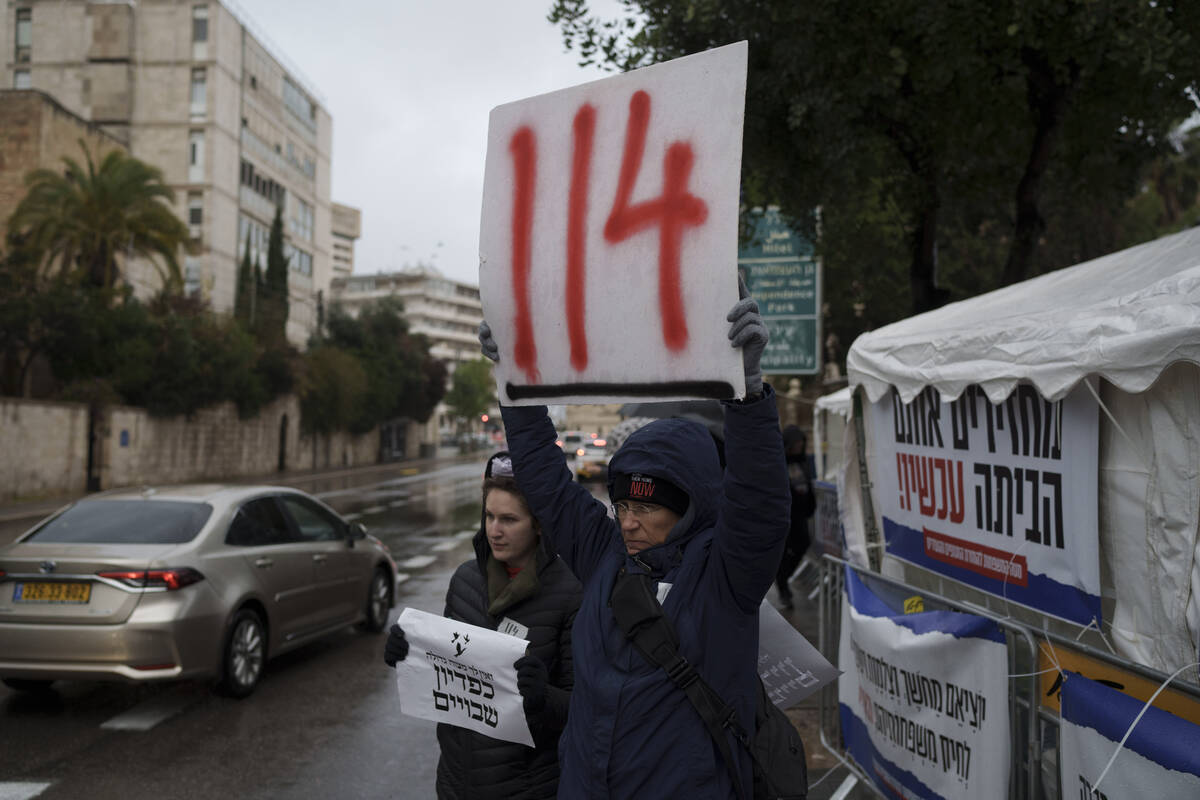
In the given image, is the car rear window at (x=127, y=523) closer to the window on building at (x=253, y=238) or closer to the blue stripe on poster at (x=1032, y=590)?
the blue stripe on poster at (x=1032, y=590)

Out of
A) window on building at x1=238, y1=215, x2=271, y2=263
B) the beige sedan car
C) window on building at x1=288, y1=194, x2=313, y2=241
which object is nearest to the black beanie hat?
the beige sedan car

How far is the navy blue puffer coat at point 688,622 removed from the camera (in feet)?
6.93

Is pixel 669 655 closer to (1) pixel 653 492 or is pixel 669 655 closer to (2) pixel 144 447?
(1) pixel 653 492

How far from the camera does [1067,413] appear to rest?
15.0 ft

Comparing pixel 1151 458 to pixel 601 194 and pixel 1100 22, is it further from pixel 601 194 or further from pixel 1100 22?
pixel 1100 22

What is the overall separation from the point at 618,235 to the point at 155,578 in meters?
5.11

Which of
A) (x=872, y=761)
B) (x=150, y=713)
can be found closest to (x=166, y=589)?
(x=150, y=713)

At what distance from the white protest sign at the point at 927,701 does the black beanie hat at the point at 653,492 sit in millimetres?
1918

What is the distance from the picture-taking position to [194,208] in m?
48.4

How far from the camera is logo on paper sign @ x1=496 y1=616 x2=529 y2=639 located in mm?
3036

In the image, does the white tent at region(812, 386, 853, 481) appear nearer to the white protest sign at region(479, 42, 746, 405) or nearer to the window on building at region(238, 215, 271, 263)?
the white protest sign at region(479, 42, 746, 405)

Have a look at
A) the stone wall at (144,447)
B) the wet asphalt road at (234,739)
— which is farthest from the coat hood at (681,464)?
the stone wall at (144,447)

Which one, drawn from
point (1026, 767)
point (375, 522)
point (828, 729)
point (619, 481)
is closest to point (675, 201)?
point (619, 481)

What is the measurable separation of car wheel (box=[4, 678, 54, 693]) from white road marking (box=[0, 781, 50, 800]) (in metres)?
1.78
